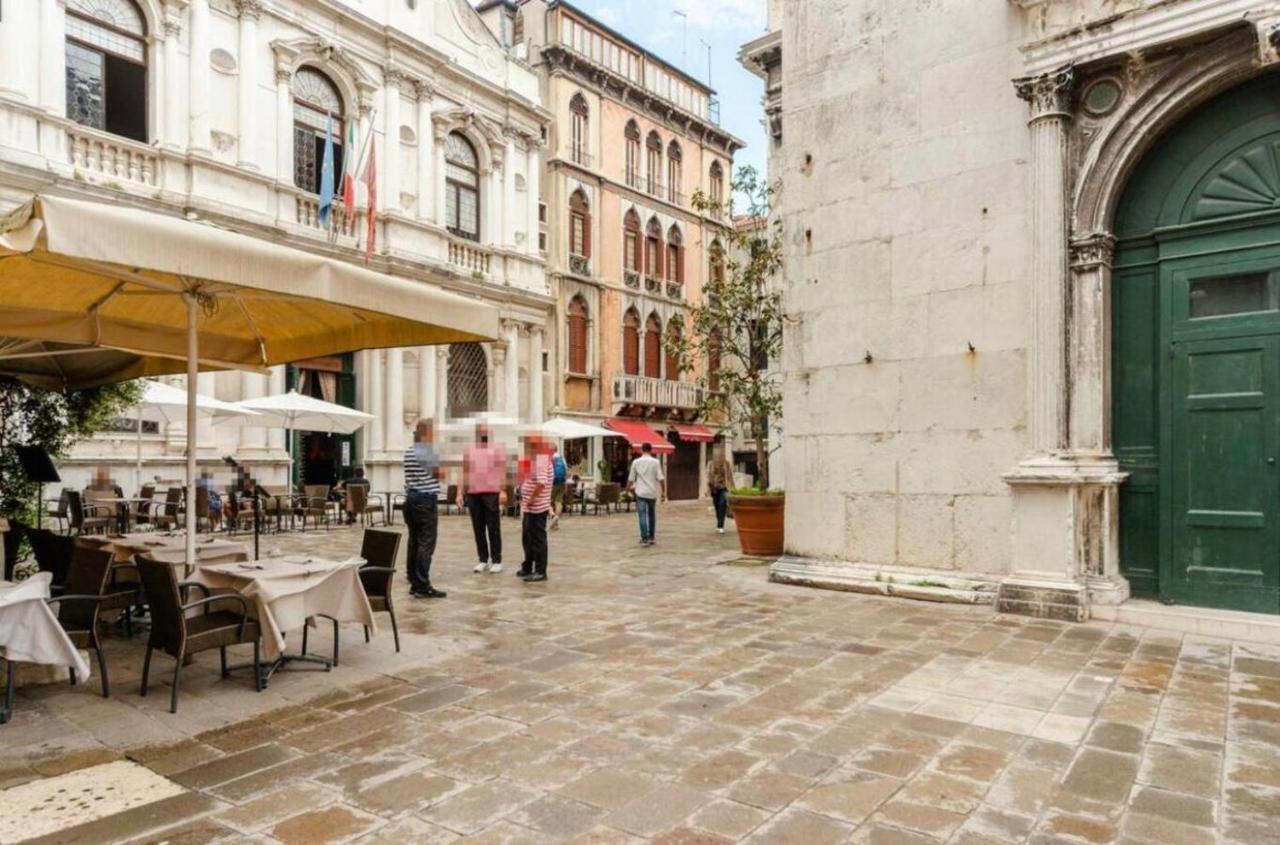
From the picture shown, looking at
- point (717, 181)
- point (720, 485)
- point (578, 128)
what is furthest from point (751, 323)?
point (717, 181)

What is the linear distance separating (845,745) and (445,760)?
73.9 inches

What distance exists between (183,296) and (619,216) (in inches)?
964

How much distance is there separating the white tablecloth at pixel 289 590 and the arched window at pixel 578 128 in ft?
77.3

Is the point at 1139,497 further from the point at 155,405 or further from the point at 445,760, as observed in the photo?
the point at 155,405

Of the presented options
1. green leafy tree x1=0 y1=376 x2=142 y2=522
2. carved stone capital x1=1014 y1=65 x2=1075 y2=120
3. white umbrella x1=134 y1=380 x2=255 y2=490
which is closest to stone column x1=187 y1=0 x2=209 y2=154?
white umbrella x1=134 y1=380 x2=255 y2=490

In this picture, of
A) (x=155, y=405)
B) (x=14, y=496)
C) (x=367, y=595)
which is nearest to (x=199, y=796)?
(x=367, y=595)

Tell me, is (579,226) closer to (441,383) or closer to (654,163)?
(654,163)

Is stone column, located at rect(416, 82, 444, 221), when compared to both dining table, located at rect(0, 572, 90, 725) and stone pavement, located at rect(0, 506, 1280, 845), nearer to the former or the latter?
stone pavement, located at rect(0, 506, 1280, 845)

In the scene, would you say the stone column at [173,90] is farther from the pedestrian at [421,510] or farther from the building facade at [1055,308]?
the building facade at [1055,308]

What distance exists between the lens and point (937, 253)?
8.05m

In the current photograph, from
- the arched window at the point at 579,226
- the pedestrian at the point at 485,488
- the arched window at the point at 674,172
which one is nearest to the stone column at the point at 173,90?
the pedestrian at the point at 485,488

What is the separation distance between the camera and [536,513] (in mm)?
9383

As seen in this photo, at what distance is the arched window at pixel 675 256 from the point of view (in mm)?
31422

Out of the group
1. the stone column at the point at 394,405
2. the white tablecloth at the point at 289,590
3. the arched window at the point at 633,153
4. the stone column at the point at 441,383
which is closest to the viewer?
the white tablecloth at the point at 289,590
